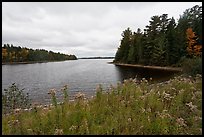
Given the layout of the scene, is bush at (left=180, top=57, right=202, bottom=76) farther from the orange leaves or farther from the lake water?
the orange leaves

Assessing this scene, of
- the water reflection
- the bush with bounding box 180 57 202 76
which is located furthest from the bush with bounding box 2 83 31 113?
the water reflection

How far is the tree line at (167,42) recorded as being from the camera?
45.3 m

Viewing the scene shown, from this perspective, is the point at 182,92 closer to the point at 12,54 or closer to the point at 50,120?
the point at 50,120

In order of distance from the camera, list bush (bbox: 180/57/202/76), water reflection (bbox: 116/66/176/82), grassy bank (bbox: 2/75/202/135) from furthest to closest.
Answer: water reflection (bbox: 116/66/176/82) → bush (bbox: 180/57/202/76) → grassy bank (bbox: 2/75/202/135)

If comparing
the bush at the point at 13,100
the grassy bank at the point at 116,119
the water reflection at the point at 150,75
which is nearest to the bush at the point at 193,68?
the water reflection at the point at 150,75

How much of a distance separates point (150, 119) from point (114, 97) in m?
2.14

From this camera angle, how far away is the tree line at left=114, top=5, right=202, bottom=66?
45312 millimetres

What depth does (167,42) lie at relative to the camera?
1917 inches

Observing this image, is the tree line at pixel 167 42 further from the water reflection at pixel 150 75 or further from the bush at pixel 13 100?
the bush at pixel 13 100

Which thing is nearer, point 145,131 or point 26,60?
point 145,131

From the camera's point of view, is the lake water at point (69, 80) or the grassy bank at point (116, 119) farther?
the lake water at point (69, 80)

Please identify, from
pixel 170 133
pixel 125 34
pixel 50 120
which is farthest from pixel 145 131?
pixel 125 34

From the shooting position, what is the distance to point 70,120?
5762mm

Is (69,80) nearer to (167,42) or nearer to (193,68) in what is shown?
(193,68)
